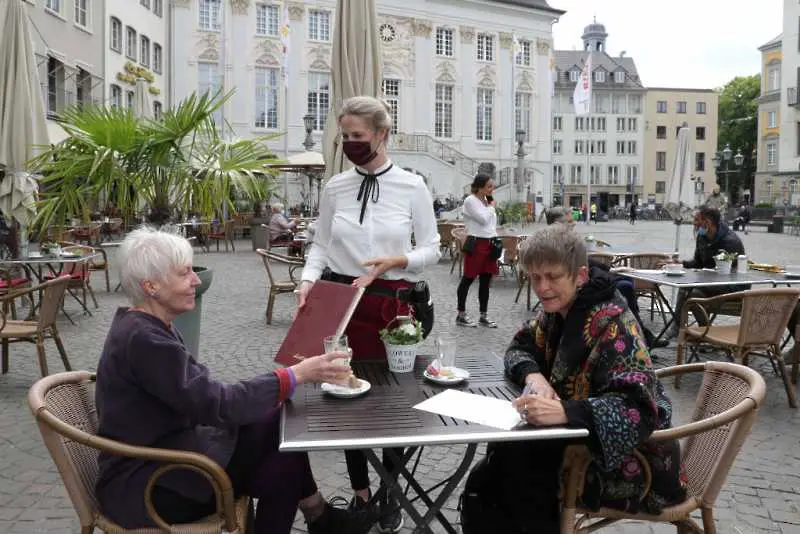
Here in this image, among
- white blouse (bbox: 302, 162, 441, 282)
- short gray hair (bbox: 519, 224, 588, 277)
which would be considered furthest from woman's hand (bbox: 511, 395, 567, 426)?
white blouse (bbox: 302, 162, 441, 282)

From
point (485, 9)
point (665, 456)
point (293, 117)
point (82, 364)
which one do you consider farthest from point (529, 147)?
point (665, 456)

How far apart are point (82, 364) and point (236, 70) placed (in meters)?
34.9

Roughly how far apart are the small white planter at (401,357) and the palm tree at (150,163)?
328cm

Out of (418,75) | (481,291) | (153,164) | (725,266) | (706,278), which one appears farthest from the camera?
(418,75)

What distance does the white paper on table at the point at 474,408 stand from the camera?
88.7 inches

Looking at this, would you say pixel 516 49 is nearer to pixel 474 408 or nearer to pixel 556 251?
pixel 556 251

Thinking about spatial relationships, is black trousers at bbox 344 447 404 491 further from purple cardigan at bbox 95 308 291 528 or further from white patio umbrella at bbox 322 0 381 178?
white patio umbrella at bbox 322 0 381 178

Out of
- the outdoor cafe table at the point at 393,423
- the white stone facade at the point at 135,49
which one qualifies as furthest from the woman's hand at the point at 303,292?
the white stone facade at the point at 135,49

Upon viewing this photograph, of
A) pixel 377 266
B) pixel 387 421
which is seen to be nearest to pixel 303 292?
pixel 377 266

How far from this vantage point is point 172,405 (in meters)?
2.17

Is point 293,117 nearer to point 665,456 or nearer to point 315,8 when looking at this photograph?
point 315,8

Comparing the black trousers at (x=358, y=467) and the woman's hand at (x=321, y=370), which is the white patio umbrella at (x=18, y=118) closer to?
the black trousers at (x=358, y=467)

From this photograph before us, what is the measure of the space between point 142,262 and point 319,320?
2.12 ft

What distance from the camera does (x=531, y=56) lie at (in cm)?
4728
